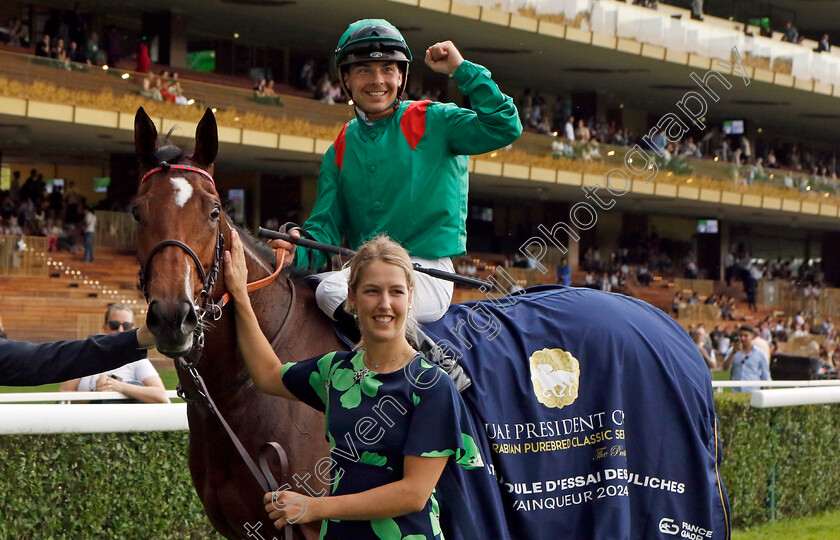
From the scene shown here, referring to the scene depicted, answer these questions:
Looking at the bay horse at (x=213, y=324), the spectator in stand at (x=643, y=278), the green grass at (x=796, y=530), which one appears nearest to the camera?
the bay horse at (x=213, y=324)

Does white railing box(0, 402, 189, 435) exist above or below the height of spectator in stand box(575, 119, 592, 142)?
below

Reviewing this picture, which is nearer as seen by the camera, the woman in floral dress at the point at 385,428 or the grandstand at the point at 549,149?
the woman in floral dress at the point at 385,428

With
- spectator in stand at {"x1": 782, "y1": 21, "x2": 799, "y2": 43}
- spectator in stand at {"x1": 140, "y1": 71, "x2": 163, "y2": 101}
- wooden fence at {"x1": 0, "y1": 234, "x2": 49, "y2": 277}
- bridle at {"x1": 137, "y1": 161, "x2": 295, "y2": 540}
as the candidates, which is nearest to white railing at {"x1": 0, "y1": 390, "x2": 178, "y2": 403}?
bridle at {"x1": 137, "y1": 161, "x2": 295, "y2": 540}

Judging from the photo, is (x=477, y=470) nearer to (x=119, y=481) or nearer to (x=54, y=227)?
(x=119, y=481)

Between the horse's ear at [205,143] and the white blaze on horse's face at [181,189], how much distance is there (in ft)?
0.49

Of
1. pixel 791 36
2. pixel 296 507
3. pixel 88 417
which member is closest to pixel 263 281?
pixel 296 507

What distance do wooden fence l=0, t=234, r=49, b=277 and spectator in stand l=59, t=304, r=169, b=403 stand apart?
30.7 feet

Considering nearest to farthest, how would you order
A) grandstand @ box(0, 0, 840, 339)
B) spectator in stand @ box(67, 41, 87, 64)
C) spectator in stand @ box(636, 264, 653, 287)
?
1. spectator in stand @ box(67, 41, 87, 64)
2. grandstand @ box(0, 0, 840, 339)
3. spectator in stand @ box(636, 264, 653, 287)

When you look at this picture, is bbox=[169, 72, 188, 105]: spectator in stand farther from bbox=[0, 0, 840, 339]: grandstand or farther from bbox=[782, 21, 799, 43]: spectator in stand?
bbox=[782, 21, 799, 43]: spectator in stand

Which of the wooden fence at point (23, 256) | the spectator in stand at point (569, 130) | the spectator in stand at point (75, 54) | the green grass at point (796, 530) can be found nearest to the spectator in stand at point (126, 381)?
the green grass at point (796, 530)

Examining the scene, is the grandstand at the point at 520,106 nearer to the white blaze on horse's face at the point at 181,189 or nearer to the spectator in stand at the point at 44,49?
the spectator in stand at the point at 44,49

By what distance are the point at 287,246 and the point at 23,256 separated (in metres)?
12.7

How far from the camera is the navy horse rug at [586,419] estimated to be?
10.2 feet

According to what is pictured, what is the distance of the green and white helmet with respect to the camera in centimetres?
325
